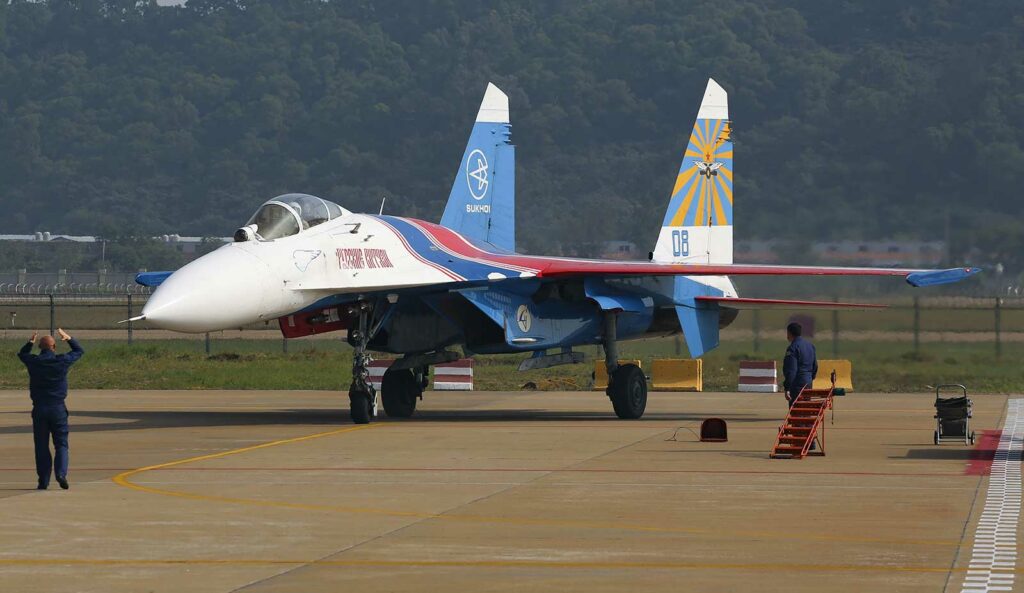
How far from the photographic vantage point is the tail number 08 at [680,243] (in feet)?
86.3

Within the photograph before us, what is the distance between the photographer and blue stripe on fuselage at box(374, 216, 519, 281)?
2191cm

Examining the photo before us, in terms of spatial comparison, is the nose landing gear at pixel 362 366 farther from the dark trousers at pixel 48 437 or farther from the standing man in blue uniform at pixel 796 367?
the dark trousers at pixel 48 437

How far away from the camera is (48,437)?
47.6 feet

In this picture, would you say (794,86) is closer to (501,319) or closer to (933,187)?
(933,187)

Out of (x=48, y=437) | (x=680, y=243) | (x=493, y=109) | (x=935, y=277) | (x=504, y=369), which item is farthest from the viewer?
(x=504, y=369)

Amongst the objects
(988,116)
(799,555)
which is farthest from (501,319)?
(988,116)

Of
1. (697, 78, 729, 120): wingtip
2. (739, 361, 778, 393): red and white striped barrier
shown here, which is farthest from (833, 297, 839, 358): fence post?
(697, 78, 729, 120): wingtip

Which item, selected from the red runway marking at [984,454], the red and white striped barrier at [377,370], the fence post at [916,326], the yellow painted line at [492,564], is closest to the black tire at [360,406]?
the red runway marking at [984,454]

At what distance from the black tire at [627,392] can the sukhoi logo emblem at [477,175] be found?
16.2 ft

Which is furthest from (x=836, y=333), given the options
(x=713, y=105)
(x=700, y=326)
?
(x=700, y=326)

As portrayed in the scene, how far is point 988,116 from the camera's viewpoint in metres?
41.0

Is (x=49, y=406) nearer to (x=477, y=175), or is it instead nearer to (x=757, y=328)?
(x=477, y=175)

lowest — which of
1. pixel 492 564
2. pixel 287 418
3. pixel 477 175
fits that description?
pixel 492 564

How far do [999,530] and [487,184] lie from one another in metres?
16.2
